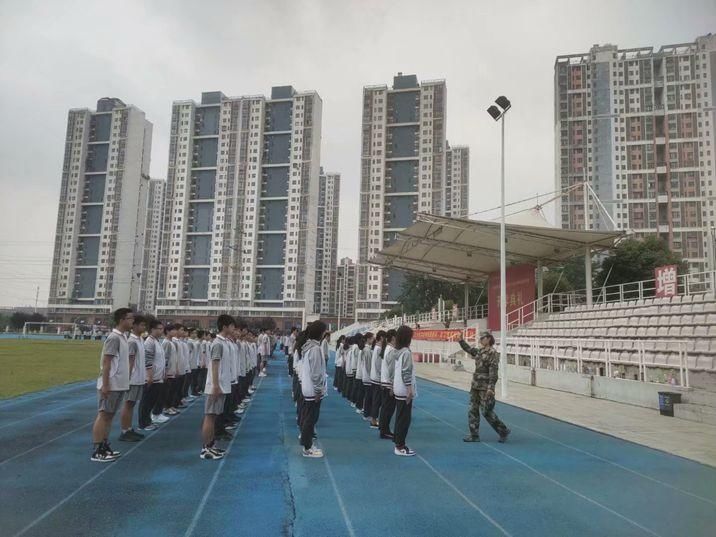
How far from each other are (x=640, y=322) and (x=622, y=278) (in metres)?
22.0

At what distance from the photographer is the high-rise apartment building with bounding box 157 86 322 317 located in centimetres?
8938

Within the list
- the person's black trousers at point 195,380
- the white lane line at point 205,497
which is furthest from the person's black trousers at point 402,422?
the person's black trousers at point 195,380

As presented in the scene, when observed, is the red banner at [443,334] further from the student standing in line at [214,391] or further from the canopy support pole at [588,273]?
the student standing in line at [214,391]

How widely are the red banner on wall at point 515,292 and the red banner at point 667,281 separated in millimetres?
8722

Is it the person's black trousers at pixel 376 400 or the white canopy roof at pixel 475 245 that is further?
the white canopy roof at pixel 475 245

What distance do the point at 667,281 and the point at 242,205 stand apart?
3211 inches

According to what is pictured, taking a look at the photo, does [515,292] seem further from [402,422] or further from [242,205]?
[242,205]

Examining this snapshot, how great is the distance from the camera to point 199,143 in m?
94.5

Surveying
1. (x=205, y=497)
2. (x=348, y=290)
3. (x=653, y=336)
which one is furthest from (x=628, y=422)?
(x=348, y=290)

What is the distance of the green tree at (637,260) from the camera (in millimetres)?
33500

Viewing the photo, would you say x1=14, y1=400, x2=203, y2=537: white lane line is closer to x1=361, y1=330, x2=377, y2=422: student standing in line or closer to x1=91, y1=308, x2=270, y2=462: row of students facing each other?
x1=91, y1=308, x2=270, y2=462: row of students facing each other

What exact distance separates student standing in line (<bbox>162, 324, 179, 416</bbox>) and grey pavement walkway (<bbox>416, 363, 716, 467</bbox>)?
24.0ft

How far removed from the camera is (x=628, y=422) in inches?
358

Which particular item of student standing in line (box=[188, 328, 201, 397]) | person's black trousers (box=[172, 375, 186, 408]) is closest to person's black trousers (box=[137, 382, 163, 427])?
person's black trousers (box=[172, 375, 186, 408])
